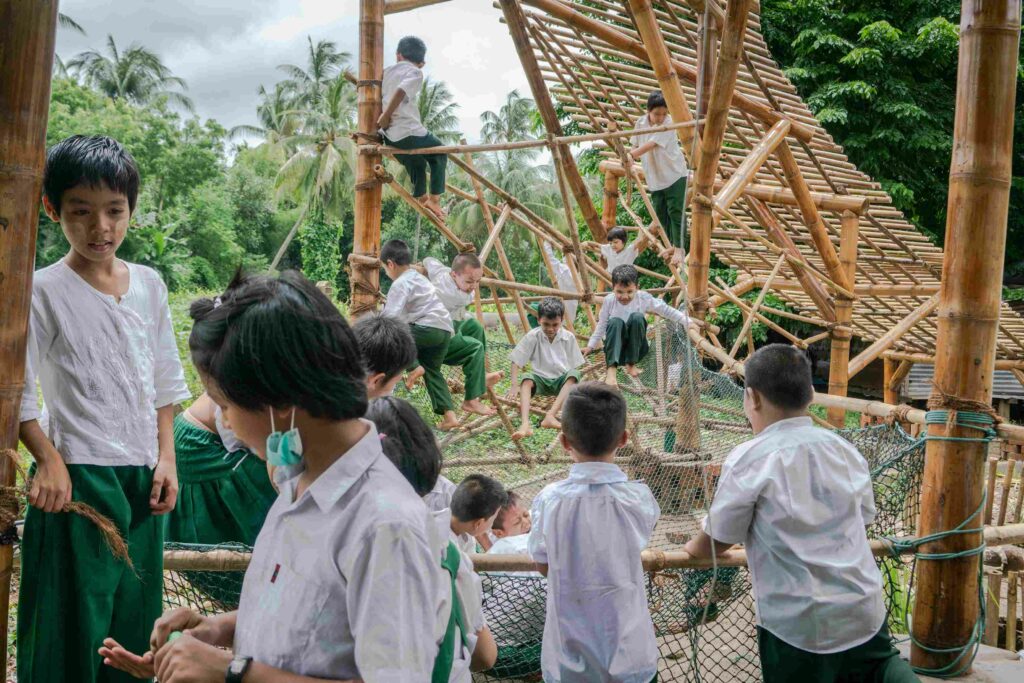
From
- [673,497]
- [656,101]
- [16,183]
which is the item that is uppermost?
[656,101]

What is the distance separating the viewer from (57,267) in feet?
5.28

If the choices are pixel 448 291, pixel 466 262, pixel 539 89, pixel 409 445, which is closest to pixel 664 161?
pixel 539 89

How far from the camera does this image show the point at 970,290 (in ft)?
7.38

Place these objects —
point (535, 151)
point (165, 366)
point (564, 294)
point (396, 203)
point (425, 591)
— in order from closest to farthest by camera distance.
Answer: point (425, 591), point (165, 366), point (564, 294), point (396, 203), point (535, 151)

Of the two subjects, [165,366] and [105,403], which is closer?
[105,403]

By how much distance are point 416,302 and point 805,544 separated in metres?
3.20

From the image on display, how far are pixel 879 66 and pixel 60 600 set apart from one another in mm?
12800

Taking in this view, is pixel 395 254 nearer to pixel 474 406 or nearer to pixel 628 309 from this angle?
pixel 474 406

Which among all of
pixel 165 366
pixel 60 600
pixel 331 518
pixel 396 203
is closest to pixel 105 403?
pixel 165 366

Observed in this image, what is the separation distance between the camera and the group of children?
2.99 feet

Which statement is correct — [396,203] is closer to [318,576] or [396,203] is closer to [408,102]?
[408,102]

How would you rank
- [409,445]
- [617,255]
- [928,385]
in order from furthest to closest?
[928,385]
[617,255]
[409,445]

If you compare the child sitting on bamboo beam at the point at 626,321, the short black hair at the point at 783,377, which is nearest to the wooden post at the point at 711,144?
the child sitting on bamboo beam at the point at 626,321

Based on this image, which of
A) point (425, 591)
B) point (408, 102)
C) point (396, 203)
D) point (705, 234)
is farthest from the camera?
point (396, 203)
